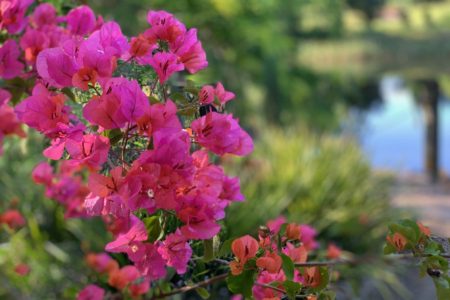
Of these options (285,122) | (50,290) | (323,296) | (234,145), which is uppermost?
(234,145)

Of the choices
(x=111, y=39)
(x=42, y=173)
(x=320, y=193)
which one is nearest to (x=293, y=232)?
(x=111, y=39)

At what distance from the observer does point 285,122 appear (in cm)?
1483

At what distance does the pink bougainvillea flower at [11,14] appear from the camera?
4.28 feet

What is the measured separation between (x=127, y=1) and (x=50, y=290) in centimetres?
445

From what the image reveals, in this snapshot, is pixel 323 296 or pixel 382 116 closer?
pixel 323 296

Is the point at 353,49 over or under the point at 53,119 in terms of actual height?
under

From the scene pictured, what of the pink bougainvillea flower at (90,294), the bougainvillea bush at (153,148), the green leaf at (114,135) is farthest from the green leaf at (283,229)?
the pink bougainvillea flower at (90,294)

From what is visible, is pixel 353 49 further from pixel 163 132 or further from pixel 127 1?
pixel 163 132

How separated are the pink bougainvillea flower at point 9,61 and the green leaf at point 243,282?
623mm

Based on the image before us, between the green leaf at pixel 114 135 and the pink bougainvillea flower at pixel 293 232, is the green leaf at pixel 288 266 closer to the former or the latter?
the pink bougainvillea flower at pixel 293 232

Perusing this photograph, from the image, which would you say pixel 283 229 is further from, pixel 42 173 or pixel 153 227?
pixel 42 173

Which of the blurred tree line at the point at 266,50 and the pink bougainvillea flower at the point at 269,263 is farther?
the blurred tree line at the point at 266,50

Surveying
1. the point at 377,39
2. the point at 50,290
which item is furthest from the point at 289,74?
the point at 377,39

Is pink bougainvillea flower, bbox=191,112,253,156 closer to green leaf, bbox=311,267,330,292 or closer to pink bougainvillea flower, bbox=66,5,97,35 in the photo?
green leaf, bbox=311,267,330,292
